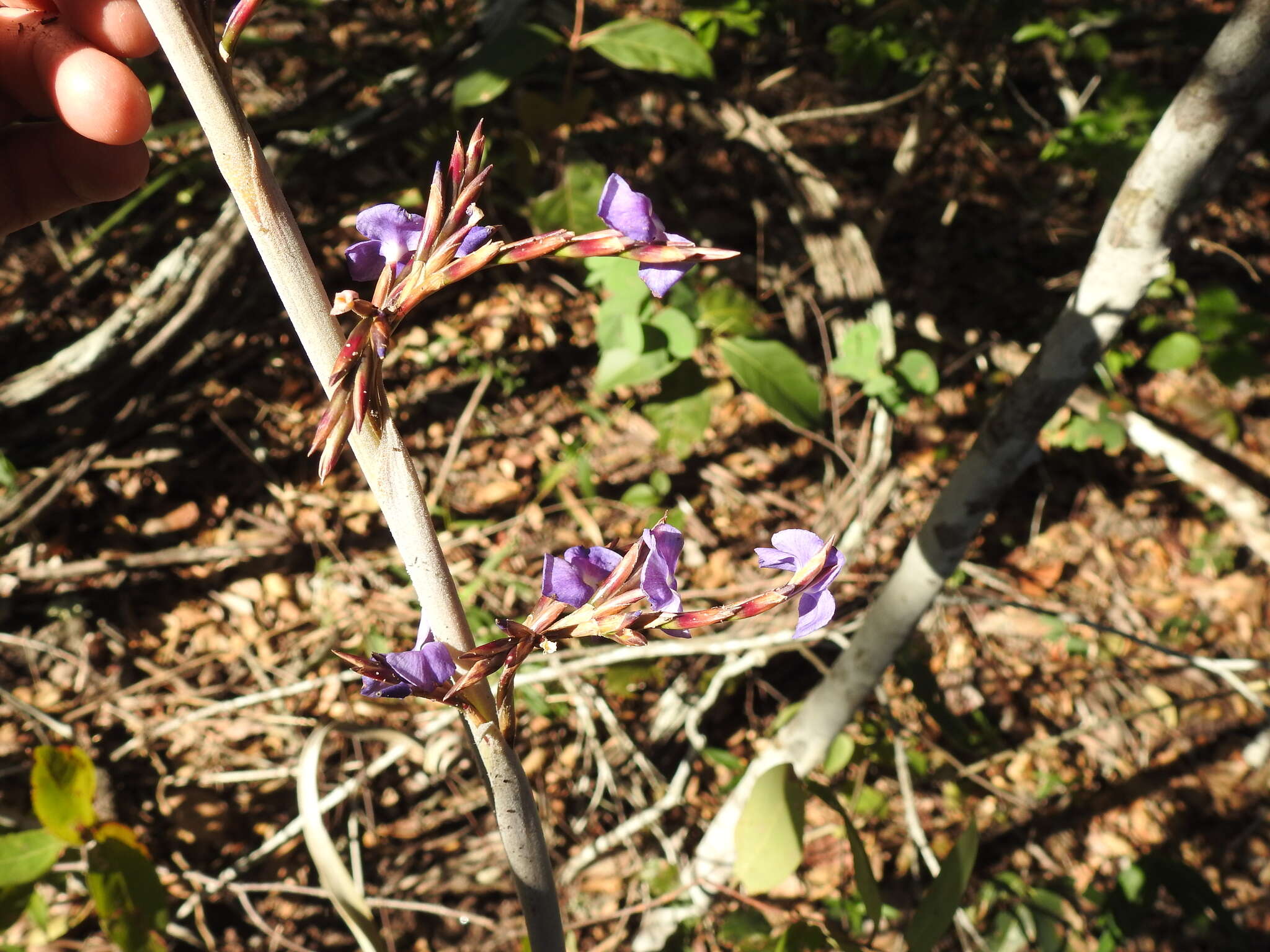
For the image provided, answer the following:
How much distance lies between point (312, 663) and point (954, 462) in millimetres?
2495

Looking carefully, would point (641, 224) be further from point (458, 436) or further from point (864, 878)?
point (458, 436)

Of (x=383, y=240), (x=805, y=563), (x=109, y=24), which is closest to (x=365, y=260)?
(x=383, y=240)

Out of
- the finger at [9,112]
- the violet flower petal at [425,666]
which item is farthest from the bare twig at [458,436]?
the violet flower petal at [425,666]

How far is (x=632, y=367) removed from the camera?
2434 mm

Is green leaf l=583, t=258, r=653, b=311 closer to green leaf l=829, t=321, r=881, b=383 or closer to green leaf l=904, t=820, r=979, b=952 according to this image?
green leaf l=829, t=321, r=881, b=383

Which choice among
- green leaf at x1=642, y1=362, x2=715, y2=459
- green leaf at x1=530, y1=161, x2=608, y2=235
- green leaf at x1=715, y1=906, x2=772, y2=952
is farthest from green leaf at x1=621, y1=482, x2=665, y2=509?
green leaf at x1=715, y1=906, x2=772, y2=952

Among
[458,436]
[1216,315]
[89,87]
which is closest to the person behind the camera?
[89,87]

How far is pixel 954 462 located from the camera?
325 cm

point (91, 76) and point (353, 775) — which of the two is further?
point (353, 775)

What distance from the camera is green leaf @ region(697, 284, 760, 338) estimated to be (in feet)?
8.24

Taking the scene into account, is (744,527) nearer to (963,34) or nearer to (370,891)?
(370,891)

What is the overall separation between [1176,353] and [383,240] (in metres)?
2.80

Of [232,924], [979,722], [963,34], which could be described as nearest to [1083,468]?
[979,722]

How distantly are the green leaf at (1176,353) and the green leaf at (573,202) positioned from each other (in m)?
1.93
